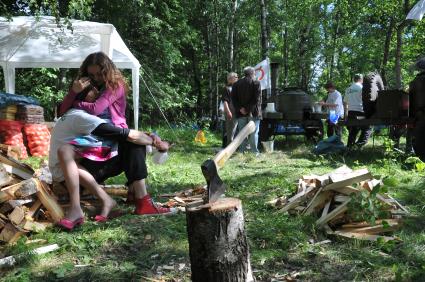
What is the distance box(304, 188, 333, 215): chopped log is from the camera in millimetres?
3863

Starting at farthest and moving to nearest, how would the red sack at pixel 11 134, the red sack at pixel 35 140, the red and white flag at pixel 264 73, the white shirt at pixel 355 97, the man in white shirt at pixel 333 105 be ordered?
the man in white shirt at pixel 333 105, the red and white flag at pixel 264 73, the white shirt at pixel 355 97, the red sack at pixel 35 140, the red sack at pixel 11 134

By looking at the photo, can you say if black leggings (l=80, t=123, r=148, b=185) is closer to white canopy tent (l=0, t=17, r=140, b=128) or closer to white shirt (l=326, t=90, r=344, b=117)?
white canopy tent (l=0, t=17, r=140, b=128)

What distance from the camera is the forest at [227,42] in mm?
16634

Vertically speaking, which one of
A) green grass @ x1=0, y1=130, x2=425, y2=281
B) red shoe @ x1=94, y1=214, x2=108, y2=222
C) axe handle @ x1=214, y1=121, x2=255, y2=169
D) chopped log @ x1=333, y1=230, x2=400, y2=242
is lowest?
green grass @ x1=0, y1=130, x2=425, y2=281

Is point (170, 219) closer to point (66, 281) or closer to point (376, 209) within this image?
point (66, 281)

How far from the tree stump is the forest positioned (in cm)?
517

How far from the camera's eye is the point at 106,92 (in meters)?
4.00

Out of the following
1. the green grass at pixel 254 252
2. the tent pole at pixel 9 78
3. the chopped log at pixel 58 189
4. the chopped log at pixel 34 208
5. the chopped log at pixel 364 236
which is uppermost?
the tent pole at pixel 9 78

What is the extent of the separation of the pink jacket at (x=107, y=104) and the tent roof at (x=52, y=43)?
21.5ft

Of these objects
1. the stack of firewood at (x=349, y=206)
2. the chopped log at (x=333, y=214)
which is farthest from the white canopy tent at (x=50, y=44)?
the chopped log at (x=333, y=214)

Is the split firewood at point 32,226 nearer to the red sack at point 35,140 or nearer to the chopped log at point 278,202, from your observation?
the chopped log at point 278,202

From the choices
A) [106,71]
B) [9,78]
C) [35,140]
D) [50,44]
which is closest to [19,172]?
[106,71]

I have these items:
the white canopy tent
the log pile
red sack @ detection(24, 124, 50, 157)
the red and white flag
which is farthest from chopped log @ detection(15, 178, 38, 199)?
the red and white flag

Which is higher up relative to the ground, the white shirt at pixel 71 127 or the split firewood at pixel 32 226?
the white shirt at pixel 71 127
